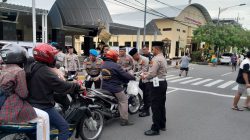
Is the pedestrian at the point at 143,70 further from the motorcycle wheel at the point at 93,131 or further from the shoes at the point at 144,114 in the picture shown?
the motorcycle wheel at the point at 93,131

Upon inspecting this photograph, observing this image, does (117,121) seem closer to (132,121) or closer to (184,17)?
(132,121)

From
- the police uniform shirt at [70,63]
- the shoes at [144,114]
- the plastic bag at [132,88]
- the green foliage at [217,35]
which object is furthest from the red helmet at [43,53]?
the green foliage at [217,35]

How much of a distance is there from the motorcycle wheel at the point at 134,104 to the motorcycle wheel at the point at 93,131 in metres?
1.63

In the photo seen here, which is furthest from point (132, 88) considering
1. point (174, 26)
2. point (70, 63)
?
point (174, 26)

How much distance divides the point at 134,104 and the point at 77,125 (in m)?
2.62

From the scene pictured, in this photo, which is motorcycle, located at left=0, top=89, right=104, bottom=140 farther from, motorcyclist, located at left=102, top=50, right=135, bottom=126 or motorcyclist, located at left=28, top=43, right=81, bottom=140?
motorcyclist, located at left=102, top=50, right=135, bottom=126

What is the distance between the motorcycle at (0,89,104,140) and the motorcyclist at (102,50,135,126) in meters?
0.76

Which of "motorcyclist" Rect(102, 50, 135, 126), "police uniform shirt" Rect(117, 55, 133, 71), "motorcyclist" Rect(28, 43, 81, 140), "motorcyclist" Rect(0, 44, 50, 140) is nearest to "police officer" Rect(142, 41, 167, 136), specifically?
"motorcyclist" Rect(102, 50, 135, 126)

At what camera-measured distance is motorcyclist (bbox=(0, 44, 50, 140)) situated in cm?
283

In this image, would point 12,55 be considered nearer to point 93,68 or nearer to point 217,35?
point 93,68

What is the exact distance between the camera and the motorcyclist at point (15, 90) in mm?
2828

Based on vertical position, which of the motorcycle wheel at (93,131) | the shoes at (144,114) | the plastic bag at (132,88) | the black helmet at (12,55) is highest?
the black helmet at (12,55)

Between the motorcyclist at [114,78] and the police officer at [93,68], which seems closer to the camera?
the motorcyclist at [114,78]

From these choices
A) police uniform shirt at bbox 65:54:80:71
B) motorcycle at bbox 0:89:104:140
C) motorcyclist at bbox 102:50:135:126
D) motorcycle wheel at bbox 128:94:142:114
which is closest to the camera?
motorcycle at bbox 0:89:104:140
